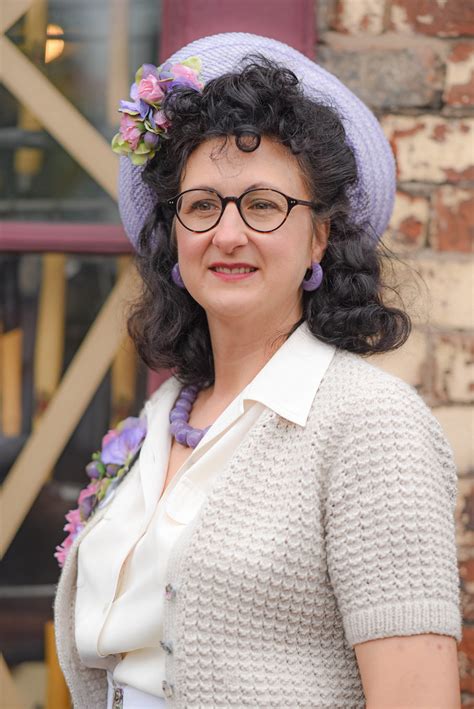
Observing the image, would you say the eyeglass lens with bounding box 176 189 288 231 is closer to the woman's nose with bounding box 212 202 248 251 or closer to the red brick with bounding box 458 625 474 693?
the woman's nose with bounding box 212 202 248 251

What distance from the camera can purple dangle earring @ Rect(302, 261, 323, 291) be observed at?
1.71 metres

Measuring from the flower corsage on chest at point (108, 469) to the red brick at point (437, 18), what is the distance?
3.61ft

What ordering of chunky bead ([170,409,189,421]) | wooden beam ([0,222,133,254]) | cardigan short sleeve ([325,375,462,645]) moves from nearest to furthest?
cardigan short sleeve ([325,375,462,645])
chunky bead ([170,409,189,421])
wooden beam ([0,222,133,254])

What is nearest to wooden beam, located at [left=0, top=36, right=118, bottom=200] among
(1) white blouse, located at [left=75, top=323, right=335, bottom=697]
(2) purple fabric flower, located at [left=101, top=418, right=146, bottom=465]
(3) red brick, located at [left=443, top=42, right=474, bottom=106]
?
(2) purple fabric flower, located at [left=101, top=418, right=146, bottom=465]

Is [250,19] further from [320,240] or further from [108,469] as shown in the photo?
[108,469]

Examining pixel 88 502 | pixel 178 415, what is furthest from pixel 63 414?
pixel 178 415

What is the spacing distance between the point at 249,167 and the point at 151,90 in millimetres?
269

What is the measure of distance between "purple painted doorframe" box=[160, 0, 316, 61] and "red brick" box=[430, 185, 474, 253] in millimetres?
455

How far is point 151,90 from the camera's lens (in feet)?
5.68

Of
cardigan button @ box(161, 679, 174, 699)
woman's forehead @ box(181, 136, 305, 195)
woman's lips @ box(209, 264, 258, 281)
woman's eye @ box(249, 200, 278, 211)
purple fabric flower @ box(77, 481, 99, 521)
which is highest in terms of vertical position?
woman's forehead @ box(181, 136, 305, 195)

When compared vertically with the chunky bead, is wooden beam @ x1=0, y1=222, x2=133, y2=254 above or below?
above

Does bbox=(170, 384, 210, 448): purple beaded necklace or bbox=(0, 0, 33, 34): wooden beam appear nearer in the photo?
bbox=(170, 384, 210, 448): purple beaded necklace

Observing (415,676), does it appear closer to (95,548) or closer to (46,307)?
(95,548)

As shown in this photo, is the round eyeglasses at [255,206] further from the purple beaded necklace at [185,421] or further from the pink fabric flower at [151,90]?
the purple beaded necklace at [185,421]
